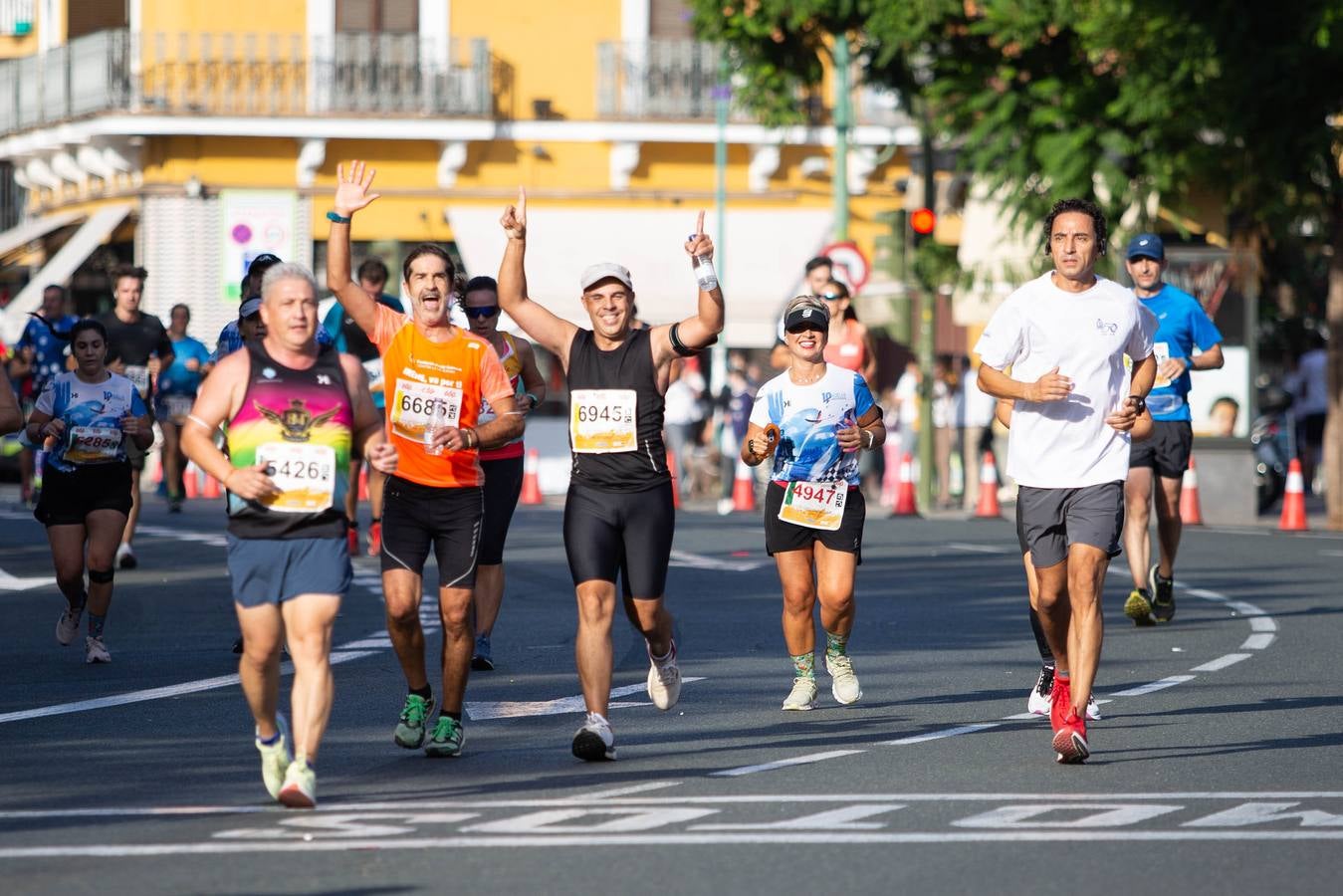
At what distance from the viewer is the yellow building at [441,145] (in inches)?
1481

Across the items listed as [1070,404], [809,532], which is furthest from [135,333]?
[1070,404]

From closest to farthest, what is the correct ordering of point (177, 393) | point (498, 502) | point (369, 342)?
point (498, 502) < point (369, 342) < point (177, 393)

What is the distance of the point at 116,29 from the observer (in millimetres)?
38531

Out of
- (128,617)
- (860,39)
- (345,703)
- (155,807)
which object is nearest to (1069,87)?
(860,39)

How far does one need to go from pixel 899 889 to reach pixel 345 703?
4.42 metres

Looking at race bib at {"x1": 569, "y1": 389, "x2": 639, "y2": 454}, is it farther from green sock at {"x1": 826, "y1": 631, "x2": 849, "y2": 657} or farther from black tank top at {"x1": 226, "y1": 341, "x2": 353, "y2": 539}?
green sock at {"x1": 826, "y1": 631, "x2": 849, "y2": 657}

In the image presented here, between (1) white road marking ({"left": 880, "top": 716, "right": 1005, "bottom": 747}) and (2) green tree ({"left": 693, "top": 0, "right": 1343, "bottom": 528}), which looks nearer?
(1) white road marking ({"left": 880, "top": 716, "right": 1005, "bottom": 747})

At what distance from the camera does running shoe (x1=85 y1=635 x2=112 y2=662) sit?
12594 mm

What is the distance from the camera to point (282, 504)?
8.25m

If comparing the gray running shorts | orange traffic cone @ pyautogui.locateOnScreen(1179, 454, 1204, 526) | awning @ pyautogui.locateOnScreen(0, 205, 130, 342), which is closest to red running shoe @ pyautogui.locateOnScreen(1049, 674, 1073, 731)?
the gray running shorts

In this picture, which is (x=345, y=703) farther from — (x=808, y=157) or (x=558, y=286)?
(x=808, y=157)

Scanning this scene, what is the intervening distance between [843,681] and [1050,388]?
2.03m

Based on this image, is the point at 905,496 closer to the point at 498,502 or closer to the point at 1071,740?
the point at 498,502

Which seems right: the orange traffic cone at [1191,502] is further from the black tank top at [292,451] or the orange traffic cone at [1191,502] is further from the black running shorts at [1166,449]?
the black tank top at [292,451]
